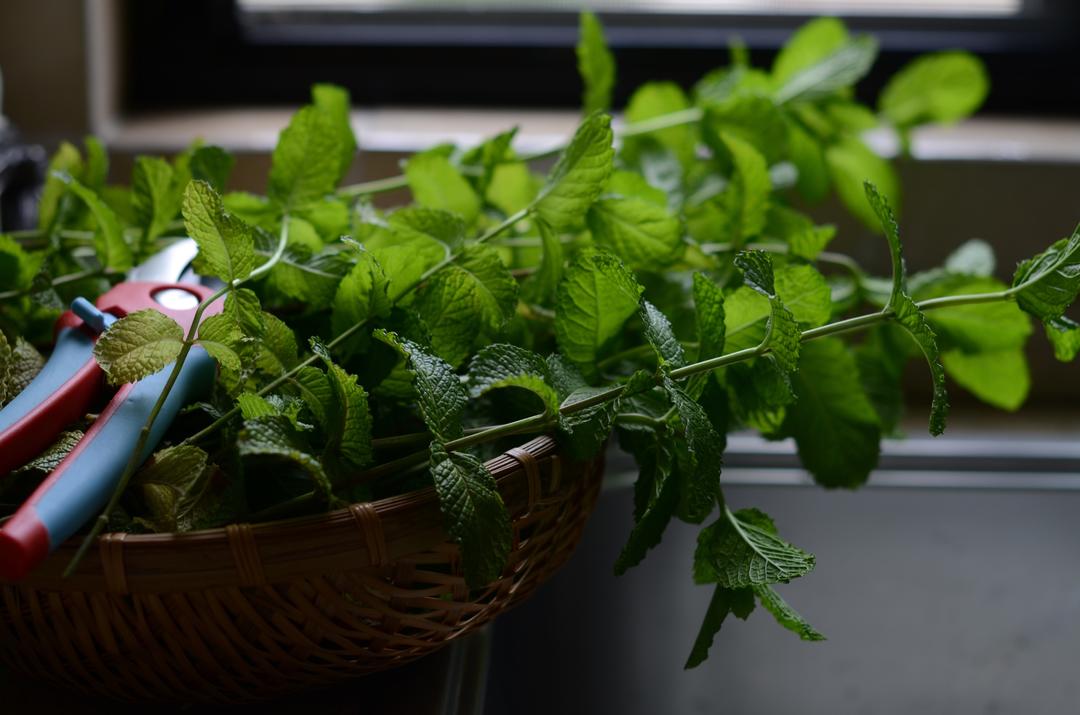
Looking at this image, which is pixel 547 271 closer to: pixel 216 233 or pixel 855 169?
pixel 216 233

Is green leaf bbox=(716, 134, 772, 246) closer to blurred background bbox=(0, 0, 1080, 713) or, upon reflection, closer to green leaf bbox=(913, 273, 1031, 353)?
green leaf bbox=(913, 273, 1031, 353)

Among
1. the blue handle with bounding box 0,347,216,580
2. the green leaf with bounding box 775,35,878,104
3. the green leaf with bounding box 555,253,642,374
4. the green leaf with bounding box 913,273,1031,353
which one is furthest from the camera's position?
the green leaf with bounding box 775,35,878,104

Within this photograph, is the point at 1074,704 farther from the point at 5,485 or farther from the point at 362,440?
the point at 5,485

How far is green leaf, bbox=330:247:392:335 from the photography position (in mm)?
400

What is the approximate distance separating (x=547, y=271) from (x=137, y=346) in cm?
18

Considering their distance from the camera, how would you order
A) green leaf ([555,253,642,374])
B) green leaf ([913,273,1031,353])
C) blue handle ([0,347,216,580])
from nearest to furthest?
blue handle ([0,347,216,580]) → green leaf ([555,253,642,374]) → green leaf ([913,273,1031,353])

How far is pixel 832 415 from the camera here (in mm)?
492

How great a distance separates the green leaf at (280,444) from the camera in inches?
12.9

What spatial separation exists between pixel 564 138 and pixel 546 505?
18.6 inches

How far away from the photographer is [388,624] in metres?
0.38

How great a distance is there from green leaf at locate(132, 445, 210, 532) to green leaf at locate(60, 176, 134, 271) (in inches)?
5.9

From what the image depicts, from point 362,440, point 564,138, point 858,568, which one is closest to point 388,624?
point 362,440

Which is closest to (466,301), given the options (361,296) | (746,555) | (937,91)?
(361,296)

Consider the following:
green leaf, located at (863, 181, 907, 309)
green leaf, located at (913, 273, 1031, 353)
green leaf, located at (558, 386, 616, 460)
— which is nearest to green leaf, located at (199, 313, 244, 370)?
green leaf, located at (558, 386, 616, 460)
